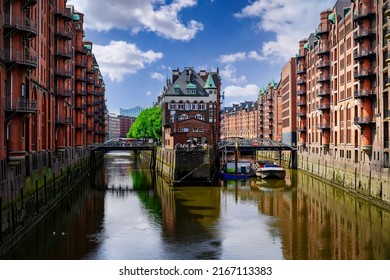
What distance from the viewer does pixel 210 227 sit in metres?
32.2

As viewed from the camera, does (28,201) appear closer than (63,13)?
Answer: Yes

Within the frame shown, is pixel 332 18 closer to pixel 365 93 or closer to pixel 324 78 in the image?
pixel 324 78

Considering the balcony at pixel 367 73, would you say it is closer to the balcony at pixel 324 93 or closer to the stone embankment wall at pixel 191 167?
the balcony at pixel 324 93

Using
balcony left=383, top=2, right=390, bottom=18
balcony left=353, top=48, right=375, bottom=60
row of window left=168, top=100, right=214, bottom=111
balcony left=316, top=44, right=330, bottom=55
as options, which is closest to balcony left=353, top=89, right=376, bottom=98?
balcony left=353, top=48, right=375, bottom=60

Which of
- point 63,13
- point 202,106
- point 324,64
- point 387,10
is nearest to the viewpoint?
point 387,10

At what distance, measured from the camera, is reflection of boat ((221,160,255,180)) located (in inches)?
2542

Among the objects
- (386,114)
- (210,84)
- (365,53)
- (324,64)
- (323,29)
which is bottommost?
(386,114)

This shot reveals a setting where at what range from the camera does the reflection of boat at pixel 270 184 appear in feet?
185

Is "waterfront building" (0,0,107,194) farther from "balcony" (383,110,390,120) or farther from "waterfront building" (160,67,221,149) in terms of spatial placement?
"balcony" (383,110,390,120)

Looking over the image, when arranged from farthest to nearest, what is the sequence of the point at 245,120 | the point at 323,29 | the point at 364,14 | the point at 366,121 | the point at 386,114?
the point at 245,120 < the point at 323,29 < the point at 366,121 < the point at 364,14 < the point at 386,114

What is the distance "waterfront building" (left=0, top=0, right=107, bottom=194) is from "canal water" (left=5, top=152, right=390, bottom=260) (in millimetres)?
4507

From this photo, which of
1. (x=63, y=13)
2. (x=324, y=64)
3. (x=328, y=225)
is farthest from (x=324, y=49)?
(x=328, y=225)

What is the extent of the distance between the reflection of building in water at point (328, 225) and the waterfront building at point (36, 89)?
17227mm

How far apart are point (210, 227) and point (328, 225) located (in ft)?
27.7
